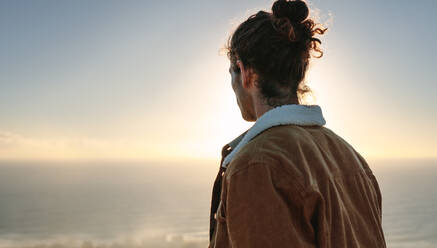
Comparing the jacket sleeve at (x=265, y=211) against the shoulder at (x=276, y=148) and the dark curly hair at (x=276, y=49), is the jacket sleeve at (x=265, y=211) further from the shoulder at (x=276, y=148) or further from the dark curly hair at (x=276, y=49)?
the dark curly hair at (x=276, y=49)

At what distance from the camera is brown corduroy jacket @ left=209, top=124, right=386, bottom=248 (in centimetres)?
133

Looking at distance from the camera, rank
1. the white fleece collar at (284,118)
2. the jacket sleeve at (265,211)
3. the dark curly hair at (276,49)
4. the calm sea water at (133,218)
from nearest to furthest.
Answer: the jacket sleeve at (265,211)
the white fleece collar at (284,118)
the dark curly hair at (276,49)
the calm sea water at (133,218)

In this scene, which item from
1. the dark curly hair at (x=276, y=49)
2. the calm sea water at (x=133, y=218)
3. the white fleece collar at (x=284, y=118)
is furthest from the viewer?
the calm sea water at (x=133, y=218)

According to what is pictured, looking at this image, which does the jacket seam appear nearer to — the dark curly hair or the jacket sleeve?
the jacket sleeve

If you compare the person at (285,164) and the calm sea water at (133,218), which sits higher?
the person at (285,164)

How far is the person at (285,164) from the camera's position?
1356 millimetres

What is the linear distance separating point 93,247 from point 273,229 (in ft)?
329

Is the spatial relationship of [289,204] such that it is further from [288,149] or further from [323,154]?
[323,154]

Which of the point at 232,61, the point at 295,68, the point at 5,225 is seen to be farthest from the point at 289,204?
the point at 5,225

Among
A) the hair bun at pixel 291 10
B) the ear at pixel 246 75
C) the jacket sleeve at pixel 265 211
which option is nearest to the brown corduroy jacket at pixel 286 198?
the jacket sleeve at pixel 265 211

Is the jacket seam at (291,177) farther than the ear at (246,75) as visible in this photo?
No

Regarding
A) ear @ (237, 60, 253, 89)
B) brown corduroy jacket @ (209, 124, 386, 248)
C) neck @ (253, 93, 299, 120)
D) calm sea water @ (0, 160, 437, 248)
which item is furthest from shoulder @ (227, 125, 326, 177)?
calm sea water @ (0, 160, 437, 248)

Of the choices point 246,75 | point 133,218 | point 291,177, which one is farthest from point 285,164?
point 133,218

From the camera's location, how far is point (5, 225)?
12100cm
